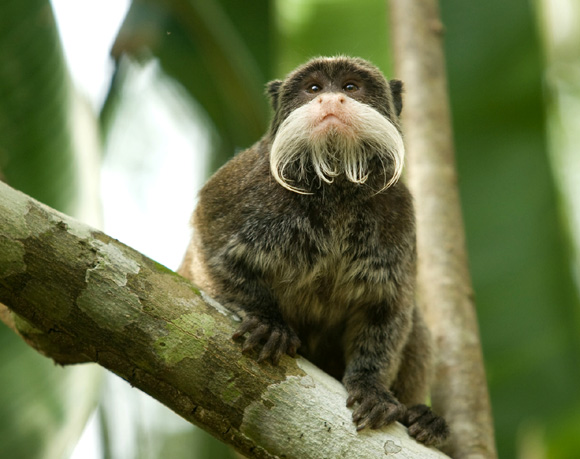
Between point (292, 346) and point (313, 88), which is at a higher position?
point (313, 88)

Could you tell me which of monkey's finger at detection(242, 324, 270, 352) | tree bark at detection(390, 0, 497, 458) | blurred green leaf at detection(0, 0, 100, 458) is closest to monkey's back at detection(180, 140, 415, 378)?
monkey's finger at detection(242, 324, 270, 352)

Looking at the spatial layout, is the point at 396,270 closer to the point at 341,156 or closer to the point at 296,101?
the point at 341,156

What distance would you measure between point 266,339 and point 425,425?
3.18 feet

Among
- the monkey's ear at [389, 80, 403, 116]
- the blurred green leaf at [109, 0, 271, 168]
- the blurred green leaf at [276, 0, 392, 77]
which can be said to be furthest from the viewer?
the blurred green leaf at [276, 0, 392, 77]

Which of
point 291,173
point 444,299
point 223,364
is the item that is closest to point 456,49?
point 444,299

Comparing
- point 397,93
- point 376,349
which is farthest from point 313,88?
point 376,349

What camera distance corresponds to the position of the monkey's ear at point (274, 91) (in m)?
3.83

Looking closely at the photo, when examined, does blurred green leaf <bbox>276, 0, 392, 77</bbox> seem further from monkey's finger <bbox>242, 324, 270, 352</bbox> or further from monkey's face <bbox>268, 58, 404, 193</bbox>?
monkey's finger <bbox>242, 324, 270, 352</bbox>

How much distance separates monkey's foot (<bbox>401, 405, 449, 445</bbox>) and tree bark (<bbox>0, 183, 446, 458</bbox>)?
39 cm

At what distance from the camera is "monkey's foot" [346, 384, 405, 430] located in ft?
8.93

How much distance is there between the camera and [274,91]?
3.85 metres

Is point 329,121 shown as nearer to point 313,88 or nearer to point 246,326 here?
point 313,88

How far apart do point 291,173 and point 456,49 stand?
2518mm

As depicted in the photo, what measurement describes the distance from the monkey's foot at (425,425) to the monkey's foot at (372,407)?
5.0 inches
